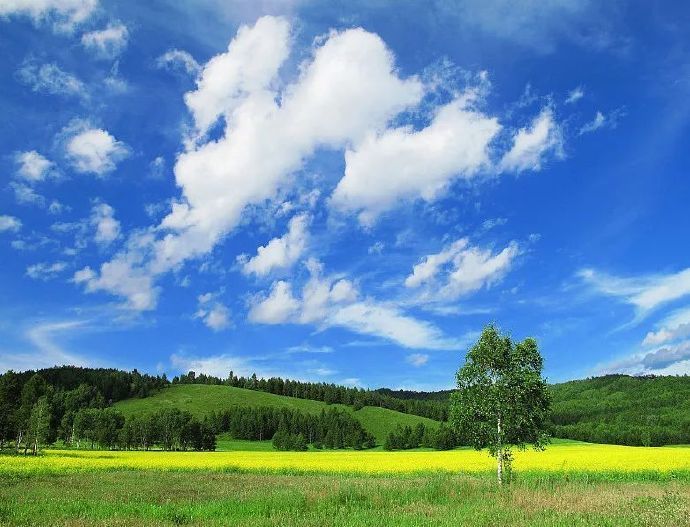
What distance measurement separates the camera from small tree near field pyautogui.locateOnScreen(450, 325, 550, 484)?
99.1ft

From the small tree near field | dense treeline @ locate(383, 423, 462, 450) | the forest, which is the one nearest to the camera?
the small tree near field

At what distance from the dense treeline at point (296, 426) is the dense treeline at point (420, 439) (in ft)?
39.4

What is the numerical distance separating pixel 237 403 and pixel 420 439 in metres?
75.1

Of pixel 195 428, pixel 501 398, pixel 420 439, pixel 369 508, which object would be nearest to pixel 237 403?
pixel 195 428

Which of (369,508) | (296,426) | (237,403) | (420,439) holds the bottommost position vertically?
(420,439)

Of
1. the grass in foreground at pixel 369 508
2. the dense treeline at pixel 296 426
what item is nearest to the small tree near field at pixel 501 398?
the grass in foreground at pixel 369 508

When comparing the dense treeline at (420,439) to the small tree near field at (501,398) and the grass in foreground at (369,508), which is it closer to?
the small tree near field at (501,398)

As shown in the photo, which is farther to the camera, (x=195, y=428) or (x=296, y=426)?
(x=296, y=426)

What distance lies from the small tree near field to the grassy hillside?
440 feet

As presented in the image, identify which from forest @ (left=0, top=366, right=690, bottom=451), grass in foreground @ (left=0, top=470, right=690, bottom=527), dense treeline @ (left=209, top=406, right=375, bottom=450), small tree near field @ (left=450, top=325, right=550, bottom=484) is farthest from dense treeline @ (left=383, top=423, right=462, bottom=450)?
grass in foreground @ (left=0, top=470, right=690, bottom=527)

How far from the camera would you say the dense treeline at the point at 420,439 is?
123 meters

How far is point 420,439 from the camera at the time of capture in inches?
5320

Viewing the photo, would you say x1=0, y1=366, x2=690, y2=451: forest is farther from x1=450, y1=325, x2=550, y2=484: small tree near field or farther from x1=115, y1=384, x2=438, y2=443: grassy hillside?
x1=450, y1=325, x2=550, y2=484: small tree near field

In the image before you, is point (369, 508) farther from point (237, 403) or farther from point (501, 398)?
point (237, 403)
